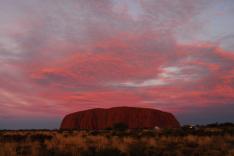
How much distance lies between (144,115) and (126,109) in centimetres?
813

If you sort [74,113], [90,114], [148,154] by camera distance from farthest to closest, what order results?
[74,113] < [90,114] < [148,154]

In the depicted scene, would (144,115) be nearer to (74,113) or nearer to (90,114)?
(90,114)

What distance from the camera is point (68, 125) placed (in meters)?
151

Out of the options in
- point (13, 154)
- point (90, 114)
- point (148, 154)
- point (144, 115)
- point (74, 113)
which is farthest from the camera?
point (74, 113)

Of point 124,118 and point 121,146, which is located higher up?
point 124,118

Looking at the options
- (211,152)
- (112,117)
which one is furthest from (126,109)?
(211,152)

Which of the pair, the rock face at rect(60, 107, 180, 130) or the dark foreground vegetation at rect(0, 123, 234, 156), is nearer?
the dark foreground vegetation at rect(0, 123, 234, 156)

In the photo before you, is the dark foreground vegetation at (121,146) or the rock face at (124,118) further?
the rock face at (124,118)

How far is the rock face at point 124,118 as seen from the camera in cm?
13362

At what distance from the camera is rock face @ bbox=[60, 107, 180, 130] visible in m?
134

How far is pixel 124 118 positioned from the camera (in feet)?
446

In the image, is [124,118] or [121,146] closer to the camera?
[121,146]

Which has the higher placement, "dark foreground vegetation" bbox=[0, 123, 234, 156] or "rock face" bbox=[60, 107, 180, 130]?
"rock face" bbox=[60, 107, 180, 130]

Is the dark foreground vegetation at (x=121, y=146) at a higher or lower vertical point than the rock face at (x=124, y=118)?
lower
